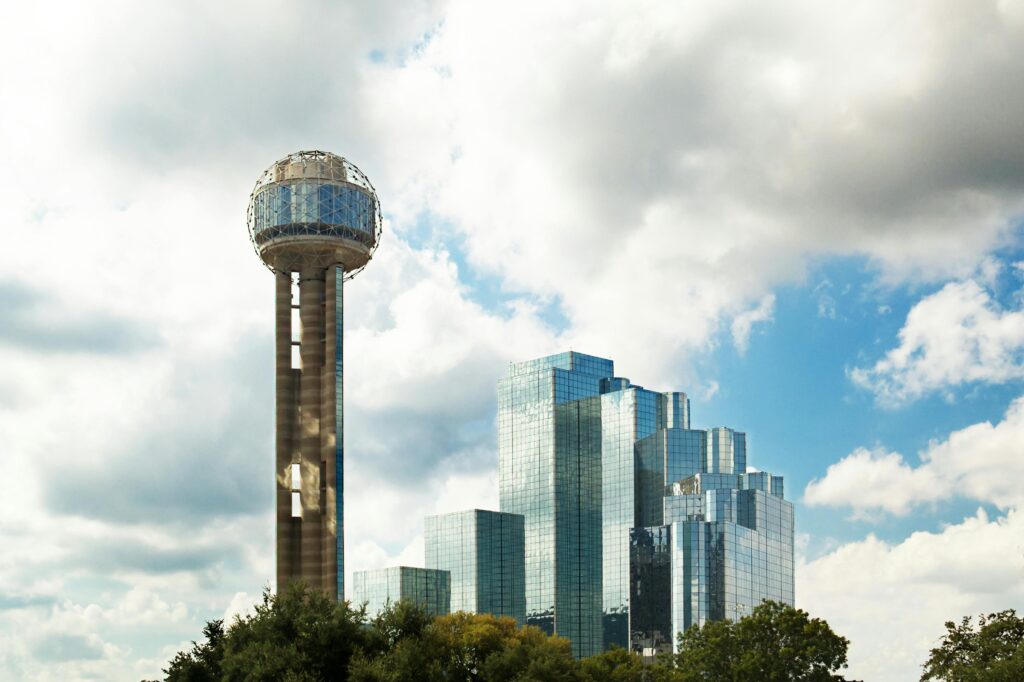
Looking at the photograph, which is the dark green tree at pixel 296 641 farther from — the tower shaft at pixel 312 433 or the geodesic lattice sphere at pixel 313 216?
the geodesic lattice sphere at pixel 313 216

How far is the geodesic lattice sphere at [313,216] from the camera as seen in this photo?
168 metres

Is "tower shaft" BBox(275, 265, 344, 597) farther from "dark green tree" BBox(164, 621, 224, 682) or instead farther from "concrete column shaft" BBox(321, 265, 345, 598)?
"dark green tree" BBox(164, 621, 224, 682)

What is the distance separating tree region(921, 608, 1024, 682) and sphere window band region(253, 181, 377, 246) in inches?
3361

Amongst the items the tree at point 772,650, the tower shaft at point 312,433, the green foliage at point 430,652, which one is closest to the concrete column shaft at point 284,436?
the tower shaft at point 312,433

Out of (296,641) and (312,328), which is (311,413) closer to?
(312,328)

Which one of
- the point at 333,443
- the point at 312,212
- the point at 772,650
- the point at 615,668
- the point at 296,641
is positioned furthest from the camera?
the point at 312,212

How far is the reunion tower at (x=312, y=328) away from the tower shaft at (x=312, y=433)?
0.12 metres

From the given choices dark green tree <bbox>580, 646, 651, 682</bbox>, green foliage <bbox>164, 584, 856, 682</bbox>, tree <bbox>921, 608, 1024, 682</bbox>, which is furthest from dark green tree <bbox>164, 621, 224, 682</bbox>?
tree <bbox>921, 608, 1024, 682</bbox>

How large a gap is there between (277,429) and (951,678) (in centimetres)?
8315

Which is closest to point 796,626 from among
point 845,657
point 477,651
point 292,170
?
point 845,657

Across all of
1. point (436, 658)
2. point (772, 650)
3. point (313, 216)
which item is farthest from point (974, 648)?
point (313, 216)

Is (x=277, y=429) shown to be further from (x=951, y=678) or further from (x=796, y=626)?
(x=951, y=678)

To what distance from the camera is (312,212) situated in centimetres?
16762

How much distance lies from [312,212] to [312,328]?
1483cm
